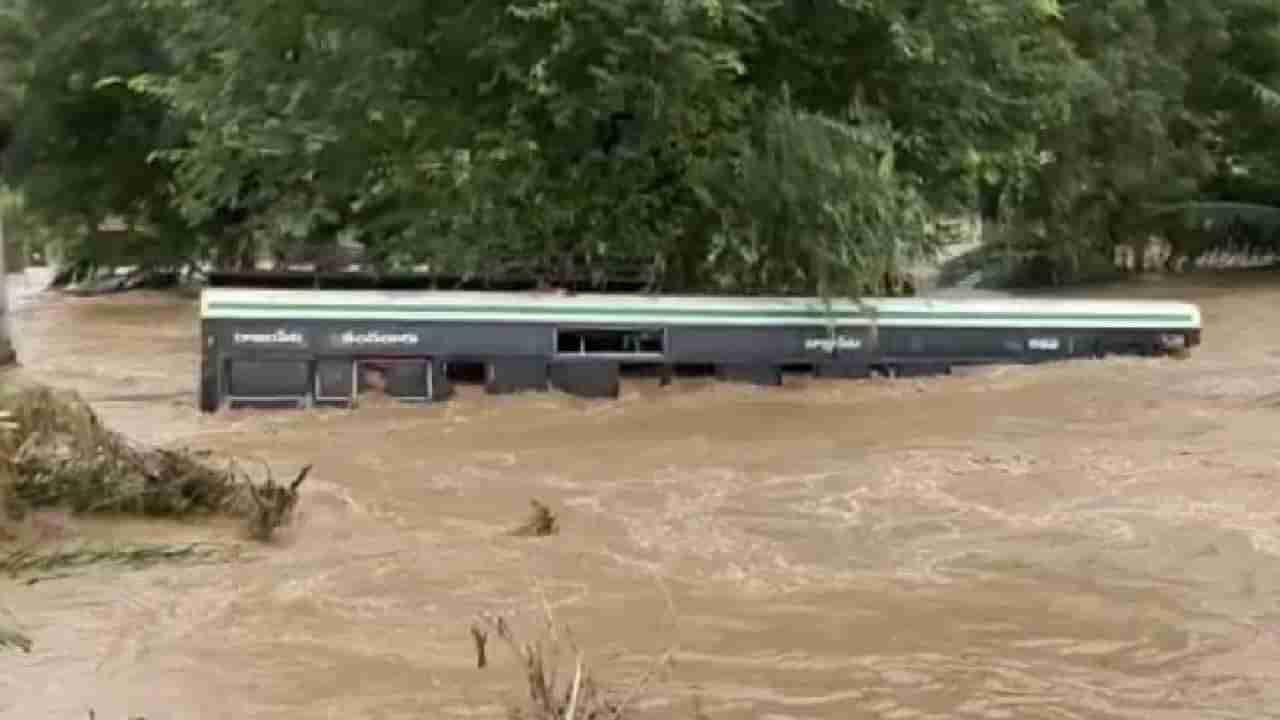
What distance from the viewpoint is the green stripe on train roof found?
15461 millimetres

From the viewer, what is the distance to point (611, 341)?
16328 millimetres

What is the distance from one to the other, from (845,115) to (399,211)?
4.48m

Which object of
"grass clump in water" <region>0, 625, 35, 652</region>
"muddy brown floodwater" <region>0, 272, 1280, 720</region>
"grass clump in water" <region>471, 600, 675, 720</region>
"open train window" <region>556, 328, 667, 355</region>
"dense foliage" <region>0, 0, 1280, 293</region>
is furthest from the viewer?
"dense foliage" <region>0, 0, 1280, 293</region>

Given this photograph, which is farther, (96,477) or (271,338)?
(271,338)

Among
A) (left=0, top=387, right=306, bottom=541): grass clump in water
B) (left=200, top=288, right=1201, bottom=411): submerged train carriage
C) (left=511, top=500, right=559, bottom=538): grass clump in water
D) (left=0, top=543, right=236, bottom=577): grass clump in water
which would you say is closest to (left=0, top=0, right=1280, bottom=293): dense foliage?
(left=200, top=288, right=1201, bottom=411): submerged train carriage

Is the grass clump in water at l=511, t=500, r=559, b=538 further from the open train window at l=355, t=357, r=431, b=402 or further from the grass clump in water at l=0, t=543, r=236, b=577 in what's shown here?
the open train window at l=355, t=357, r=431, b=402

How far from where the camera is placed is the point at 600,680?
23.2 feet

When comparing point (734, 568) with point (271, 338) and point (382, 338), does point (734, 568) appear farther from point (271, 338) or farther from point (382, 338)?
point (271, 338)

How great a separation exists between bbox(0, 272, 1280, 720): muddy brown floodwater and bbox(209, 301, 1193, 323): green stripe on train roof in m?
0.76

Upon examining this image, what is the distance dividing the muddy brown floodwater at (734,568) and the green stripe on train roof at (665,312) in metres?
0.76

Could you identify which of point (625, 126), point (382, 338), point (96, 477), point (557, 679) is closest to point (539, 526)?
point (96, 477)

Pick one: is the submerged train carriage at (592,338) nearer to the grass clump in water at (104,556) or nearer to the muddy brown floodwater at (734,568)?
the muddy brown floodwater at (734,568)

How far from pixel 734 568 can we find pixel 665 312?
7488 mm

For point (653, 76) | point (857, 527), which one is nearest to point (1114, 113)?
point (653, 76)
